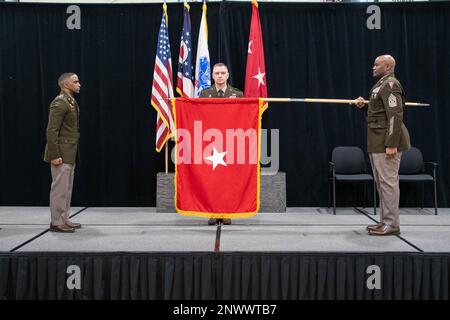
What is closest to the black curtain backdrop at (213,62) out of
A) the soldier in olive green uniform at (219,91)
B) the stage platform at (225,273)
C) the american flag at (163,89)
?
→ the american flag at (163,89)

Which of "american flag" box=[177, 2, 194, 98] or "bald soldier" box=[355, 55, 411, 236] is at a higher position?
"american flag" box=[177, 2, 194, 98]

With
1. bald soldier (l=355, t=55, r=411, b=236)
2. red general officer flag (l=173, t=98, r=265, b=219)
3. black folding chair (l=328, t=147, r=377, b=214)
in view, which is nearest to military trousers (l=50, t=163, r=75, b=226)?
red general officer flag (l=173, t=98, r=265, b=219)

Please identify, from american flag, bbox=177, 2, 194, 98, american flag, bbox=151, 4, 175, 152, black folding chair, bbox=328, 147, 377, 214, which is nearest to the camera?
american flag, bbox=151, 4, 175, 152

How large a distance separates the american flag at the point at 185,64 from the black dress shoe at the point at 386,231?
270 centimetres

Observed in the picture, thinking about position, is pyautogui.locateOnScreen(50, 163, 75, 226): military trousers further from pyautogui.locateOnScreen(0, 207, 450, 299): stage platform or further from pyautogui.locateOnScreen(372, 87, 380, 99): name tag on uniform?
pyautogui.locateOnScreen(372, 87, 380, 99): name tag on uniform

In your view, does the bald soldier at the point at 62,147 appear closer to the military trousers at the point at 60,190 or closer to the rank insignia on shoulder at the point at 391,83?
the military trousers at the point at 60,190

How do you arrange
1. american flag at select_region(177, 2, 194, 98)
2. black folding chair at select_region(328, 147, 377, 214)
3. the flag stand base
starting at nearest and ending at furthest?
the flag stand base
american flag at select_region(177, 2, 194, 98)
black folding chair at select_region(328, 147, 377, 214)

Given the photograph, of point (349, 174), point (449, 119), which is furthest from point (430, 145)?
point (349, 174)

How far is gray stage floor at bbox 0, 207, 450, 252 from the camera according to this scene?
390 cm

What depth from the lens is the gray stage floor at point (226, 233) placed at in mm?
3900

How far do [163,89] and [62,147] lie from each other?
5.65ft

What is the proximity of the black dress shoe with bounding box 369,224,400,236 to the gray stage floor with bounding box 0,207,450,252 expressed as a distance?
0.21 feet

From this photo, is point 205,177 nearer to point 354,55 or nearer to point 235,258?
point 235,258

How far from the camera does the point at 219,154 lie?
14.3 feet
